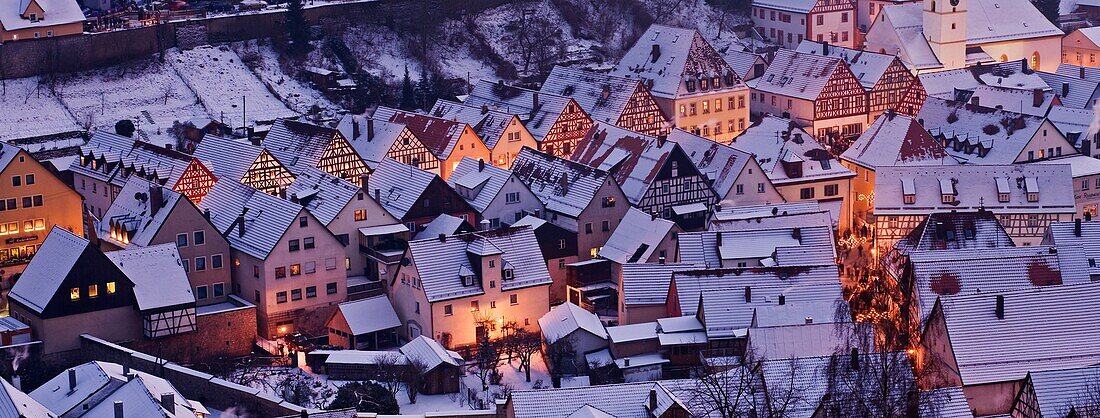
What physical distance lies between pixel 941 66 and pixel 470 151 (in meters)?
29.9

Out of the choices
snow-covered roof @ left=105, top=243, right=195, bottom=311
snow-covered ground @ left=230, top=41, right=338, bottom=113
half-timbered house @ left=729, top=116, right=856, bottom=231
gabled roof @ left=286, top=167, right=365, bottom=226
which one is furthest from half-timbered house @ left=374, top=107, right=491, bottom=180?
snow-covered roof @ left=105, top=243, right=195, bottom=311

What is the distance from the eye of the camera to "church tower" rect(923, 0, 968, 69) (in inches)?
4156

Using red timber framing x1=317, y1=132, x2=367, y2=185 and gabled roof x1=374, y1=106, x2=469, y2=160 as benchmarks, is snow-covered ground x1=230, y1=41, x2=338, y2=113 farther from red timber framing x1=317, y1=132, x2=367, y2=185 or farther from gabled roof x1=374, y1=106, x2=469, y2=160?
red timber framing x1=317, y1=132, x2=367, y2=185

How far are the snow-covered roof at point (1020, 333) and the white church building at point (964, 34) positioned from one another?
48.0m

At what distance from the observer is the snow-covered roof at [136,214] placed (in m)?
69.9

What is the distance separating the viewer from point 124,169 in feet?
254

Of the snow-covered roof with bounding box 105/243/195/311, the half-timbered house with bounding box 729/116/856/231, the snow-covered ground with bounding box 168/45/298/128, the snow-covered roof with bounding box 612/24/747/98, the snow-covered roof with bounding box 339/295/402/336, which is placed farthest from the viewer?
the snow-covered ground with bounding box 168/45/298/128

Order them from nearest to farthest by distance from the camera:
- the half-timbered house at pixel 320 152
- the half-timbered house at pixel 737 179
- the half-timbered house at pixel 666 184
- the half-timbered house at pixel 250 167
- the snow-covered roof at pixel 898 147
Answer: the half-timbered house at pixel 666 184 → the half-timbered house at pixel 737 179 → the half-timbered house at pixel 250 167 → the half-timbered house at pixel 320 152 → the snow-covered roof at pixel 898 147

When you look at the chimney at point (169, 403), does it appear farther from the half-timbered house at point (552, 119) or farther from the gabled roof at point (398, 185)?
the half-timbered house at point (552, 119)

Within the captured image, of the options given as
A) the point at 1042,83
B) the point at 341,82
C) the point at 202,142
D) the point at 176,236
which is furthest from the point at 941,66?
the point at 176,236

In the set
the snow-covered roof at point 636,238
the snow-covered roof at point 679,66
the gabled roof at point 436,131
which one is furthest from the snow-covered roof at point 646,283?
the snow-covered roof at point 679,66

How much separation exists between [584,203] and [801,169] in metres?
10.2

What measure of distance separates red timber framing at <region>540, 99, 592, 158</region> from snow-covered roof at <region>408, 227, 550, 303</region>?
1961 cm

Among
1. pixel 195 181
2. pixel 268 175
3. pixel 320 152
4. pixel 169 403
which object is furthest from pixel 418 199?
pixel 169 403
